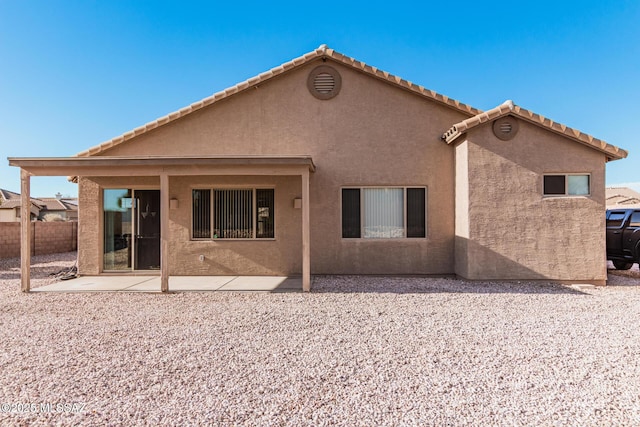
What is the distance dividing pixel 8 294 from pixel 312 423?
355 inches

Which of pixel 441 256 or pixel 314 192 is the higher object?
pixel 314 192

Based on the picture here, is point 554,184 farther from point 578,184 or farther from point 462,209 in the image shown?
point 462,209

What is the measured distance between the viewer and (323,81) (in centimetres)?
1012

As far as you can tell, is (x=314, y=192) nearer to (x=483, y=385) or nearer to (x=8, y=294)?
(x=483, y=385)

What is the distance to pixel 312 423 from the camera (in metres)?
2.88

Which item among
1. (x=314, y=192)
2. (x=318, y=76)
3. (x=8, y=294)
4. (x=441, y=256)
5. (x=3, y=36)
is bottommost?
(x=8, y=294)

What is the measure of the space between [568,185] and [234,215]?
938 centimetres

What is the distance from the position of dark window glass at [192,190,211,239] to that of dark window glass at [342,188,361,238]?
162 inches

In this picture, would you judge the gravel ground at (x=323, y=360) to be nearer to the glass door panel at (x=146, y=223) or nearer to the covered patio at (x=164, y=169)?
the covered patio at (x=164, y=169)

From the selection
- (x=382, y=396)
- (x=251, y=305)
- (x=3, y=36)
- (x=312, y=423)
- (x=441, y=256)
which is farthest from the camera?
(x=3, y=36)

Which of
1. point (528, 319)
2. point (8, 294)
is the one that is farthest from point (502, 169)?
point (8, 294)

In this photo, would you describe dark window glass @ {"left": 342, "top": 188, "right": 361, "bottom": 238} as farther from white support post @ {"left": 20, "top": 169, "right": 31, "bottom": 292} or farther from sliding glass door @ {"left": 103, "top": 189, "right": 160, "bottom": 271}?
white support post @ {"left": 20, "top": 169, "right": 31, "bottom": 292}

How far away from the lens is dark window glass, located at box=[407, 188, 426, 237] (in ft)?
32.9

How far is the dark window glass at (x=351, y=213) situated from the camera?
1003cm
